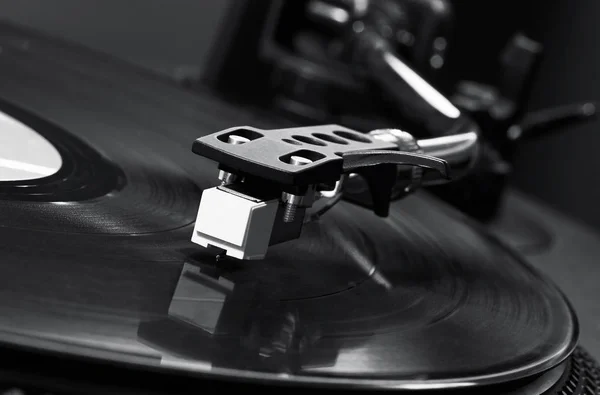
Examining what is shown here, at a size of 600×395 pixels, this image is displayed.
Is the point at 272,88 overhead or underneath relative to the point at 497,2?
underneath

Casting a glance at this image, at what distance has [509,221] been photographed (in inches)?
40.8

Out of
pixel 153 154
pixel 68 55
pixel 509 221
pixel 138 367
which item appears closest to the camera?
pixel 138 367

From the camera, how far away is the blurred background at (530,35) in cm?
156

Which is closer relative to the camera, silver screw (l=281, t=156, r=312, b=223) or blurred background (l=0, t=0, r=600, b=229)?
silver screw (l=281, t=156, r=312, b=223)

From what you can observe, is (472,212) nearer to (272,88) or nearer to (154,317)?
(272,88)

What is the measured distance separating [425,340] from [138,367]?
0.15 m

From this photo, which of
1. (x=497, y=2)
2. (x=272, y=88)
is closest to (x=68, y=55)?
(x=272, y=88)

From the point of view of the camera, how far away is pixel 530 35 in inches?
71.3

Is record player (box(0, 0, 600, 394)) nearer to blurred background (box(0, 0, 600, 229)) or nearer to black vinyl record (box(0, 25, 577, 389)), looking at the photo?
black vinyl record (box(0, 25, 577, 389))

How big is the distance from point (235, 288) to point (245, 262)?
3 centimetres

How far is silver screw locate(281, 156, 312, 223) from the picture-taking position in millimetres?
389

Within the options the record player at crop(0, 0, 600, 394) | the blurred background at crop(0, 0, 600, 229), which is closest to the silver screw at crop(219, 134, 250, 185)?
the record player at crop(0, 0, 600, 394)

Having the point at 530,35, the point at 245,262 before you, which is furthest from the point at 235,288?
the point at 530,35

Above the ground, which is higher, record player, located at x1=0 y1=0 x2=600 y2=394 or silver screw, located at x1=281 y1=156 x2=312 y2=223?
silver screw, located at x1=281 y1=156 x2=312 y2=223
